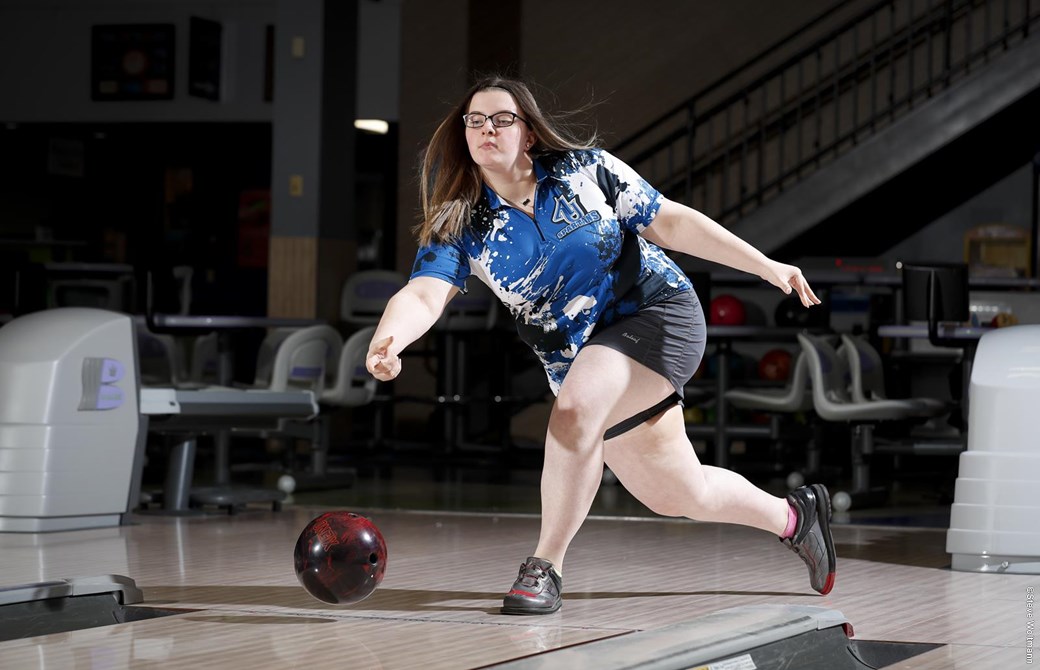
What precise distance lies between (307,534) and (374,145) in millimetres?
10337

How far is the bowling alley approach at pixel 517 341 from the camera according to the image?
3.37 metres

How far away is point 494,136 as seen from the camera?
338 centimetres

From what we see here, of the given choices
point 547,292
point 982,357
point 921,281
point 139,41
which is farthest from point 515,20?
point 547,292

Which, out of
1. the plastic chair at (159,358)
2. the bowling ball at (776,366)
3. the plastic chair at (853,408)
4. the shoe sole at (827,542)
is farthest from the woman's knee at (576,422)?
the bowling ball at (776,366)

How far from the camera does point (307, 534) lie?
329 cm

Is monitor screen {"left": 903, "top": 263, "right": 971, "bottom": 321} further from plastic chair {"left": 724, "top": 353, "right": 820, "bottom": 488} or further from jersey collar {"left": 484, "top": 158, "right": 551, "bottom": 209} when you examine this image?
jersey collar {"left": 484, "top": 158, "right": 551, "bottom": 209}

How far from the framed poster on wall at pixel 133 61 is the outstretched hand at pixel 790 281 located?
10.9 metres

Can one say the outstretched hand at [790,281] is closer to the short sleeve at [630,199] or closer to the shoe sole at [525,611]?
the short sleeve at [630,199]

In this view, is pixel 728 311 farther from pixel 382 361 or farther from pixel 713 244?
pixel 382 361

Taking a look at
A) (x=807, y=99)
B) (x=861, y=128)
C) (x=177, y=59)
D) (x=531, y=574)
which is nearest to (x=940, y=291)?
(x=531, y=574)

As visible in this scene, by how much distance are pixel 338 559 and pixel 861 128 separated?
27.6ft

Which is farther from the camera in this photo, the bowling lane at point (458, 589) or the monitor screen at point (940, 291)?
the monitor screen at point (940, 291)

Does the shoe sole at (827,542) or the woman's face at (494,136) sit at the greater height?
the woman's face at (494,136)

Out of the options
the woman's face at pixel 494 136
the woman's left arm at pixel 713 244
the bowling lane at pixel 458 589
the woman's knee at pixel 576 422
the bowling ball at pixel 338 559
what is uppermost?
the woman's face at pixel 494 136
